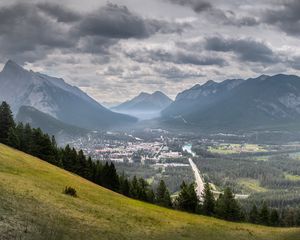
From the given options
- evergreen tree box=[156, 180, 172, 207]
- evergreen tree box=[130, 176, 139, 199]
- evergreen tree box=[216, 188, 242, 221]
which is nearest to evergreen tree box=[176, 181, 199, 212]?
evergreen tree box=[216, 188, 242, 221]

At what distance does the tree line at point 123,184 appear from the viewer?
306ft

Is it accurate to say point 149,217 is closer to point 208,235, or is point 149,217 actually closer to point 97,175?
point 208,235

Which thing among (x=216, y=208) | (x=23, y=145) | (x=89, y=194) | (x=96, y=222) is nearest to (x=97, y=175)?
(x=23, y=145)

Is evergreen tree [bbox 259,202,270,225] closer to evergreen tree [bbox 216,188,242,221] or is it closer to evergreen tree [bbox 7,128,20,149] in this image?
evergreen tree [bbox 216,188,242,221]

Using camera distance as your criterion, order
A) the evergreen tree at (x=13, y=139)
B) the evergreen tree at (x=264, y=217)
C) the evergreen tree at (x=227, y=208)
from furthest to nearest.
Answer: the evergreen tree at (x=13, y=139)
the evergreen tree at (x=264, y=217)
the evergreen tree at (x=227, y=208)

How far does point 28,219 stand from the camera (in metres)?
38.0

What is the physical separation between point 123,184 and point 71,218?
Answer: 62.8 meters

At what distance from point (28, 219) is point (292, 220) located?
304 ft

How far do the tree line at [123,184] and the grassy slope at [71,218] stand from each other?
1188 inches

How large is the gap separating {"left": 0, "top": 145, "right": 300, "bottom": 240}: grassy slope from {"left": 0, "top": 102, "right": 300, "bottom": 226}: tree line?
3018 centimetres

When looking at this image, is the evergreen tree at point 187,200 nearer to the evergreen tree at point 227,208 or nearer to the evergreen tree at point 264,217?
the evergreen tree at point 227,208

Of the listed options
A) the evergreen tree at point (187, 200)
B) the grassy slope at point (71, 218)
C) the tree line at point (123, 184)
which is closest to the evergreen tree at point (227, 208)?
the tree line at point (123, 184)

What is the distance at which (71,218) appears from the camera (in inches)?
1687

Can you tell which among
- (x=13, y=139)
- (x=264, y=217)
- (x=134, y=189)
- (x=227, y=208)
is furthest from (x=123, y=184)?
(x=264, y=217)
